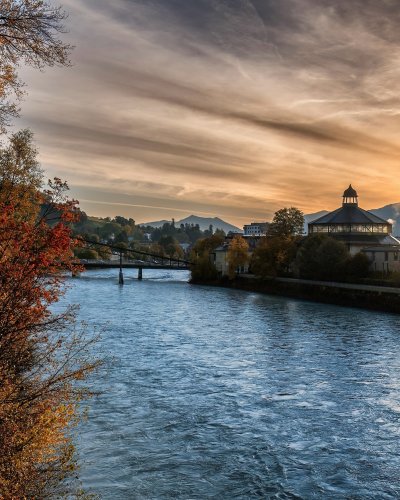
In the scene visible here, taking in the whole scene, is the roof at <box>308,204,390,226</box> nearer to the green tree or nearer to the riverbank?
the riverbank

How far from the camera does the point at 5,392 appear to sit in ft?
42.3

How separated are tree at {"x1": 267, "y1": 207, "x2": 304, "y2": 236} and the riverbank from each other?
11984 millimetres

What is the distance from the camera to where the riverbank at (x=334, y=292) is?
242ft

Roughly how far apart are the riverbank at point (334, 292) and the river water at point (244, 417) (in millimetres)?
25920

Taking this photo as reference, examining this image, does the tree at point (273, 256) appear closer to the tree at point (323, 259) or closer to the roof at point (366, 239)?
the tree at point (323, 259)

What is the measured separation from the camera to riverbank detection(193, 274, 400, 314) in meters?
73.8

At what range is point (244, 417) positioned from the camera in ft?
80.3

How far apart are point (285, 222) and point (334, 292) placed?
3423cm

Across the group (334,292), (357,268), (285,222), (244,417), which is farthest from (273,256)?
(244,417)

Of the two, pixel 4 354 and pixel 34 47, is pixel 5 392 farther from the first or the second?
pixel 34 47

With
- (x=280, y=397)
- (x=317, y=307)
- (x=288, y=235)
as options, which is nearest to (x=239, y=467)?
(x=280, y=397)

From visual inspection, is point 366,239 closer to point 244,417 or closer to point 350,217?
point 350,217

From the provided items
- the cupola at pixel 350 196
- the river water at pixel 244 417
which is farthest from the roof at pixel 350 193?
the river water at pixel 244 417

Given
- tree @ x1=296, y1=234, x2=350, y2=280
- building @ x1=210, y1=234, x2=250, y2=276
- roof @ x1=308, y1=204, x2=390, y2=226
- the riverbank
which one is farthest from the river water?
building @ x1=210, y1=234, x2=250, y2=276
